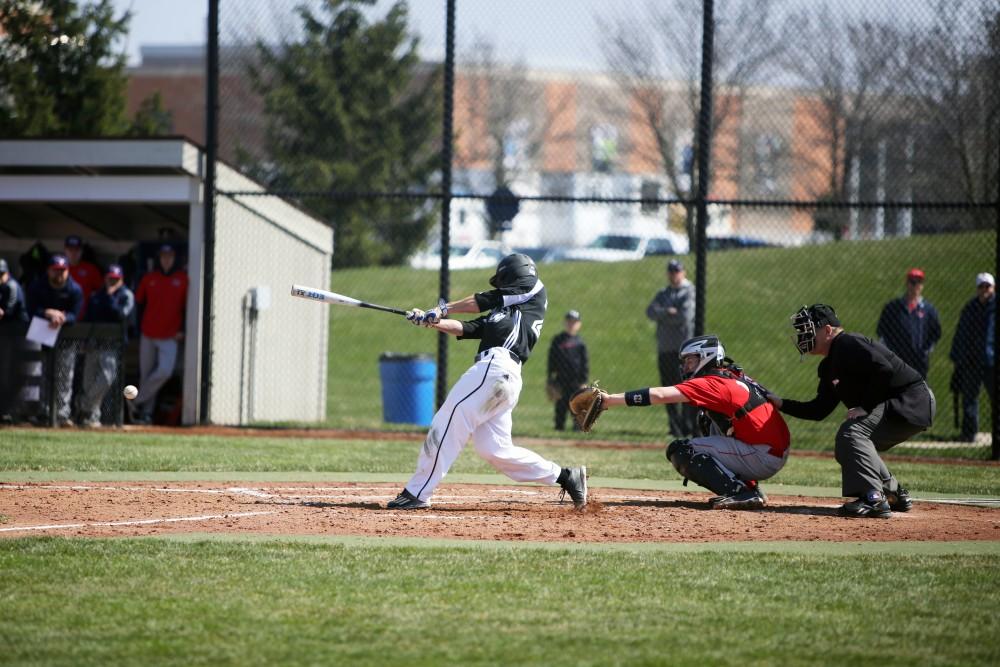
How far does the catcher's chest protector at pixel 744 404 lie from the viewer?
8.94m

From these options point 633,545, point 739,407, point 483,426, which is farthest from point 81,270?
point 633,545

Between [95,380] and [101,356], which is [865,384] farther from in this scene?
[95,380]

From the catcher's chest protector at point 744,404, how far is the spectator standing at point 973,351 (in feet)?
23.4

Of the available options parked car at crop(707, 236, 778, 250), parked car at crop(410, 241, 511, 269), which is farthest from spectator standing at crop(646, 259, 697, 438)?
parked car at crop(410, 241, 511, 269)

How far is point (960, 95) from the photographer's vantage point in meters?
16.4

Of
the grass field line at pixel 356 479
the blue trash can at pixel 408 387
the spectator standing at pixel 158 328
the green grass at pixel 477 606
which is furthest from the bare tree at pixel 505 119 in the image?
the green grass at pixel 477 606

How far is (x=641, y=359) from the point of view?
80.7ft

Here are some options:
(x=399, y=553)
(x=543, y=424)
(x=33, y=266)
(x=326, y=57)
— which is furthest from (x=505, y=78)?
(x=399, y=553)

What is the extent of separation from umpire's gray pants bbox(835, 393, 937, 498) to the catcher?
45 centimetres

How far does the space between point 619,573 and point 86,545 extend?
3073mm

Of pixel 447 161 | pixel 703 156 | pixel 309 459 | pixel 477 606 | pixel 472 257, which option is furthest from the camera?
pixel 472 257

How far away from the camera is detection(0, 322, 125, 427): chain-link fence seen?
14.2 meters

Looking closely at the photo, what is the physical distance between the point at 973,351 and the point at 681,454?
7.67 metres

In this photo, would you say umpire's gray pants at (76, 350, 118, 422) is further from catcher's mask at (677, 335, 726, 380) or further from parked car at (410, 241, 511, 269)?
parked car at (410, 241, 511, 269)
